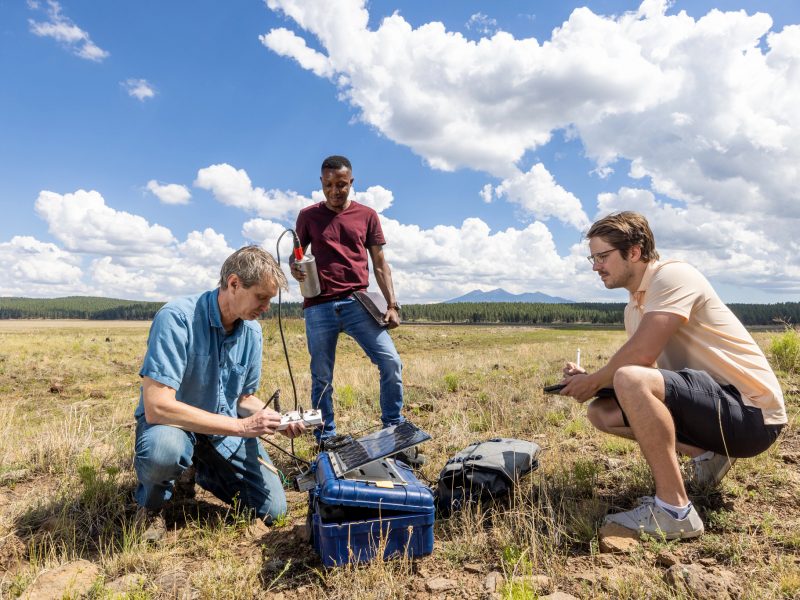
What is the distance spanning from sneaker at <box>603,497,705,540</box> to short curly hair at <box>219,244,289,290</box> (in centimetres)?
266

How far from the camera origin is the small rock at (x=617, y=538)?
288 cm

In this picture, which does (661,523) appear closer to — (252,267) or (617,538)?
(617,538)

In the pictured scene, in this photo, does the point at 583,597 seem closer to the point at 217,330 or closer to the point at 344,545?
the point at 344,545

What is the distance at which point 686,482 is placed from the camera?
12.1 ft

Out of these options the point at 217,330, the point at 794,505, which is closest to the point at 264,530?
the point at 217,330

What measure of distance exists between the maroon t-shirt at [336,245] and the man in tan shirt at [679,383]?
8.13 feet

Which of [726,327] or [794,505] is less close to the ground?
[726,327]

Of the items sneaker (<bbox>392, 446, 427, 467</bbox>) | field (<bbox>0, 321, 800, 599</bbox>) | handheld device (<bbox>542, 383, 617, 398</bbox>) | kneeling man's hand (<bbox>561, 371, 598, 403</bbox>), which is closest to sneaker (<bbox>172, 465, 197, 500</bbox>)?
field (<bbox>0, 321, 800, 599</bbox>)

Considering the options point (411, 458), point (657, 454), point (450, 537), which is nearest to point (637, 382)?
point (657, 454)

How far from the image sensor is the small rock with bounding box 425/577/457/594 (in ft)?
8.88

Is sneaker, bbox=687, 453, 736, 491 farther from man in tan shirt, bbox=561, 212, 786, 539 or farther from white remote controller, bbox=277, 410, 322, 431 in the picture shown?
white remote controller, bbox=277, 410, 322, 431

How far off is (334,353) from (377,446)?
5.89 ft

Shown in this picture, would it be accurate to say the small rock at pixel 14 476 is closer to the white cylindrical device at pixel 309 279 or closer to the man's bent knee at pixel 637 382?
the white cylindrical device at pixel 309 279

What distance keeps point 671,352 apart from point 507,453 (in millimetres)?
1390
